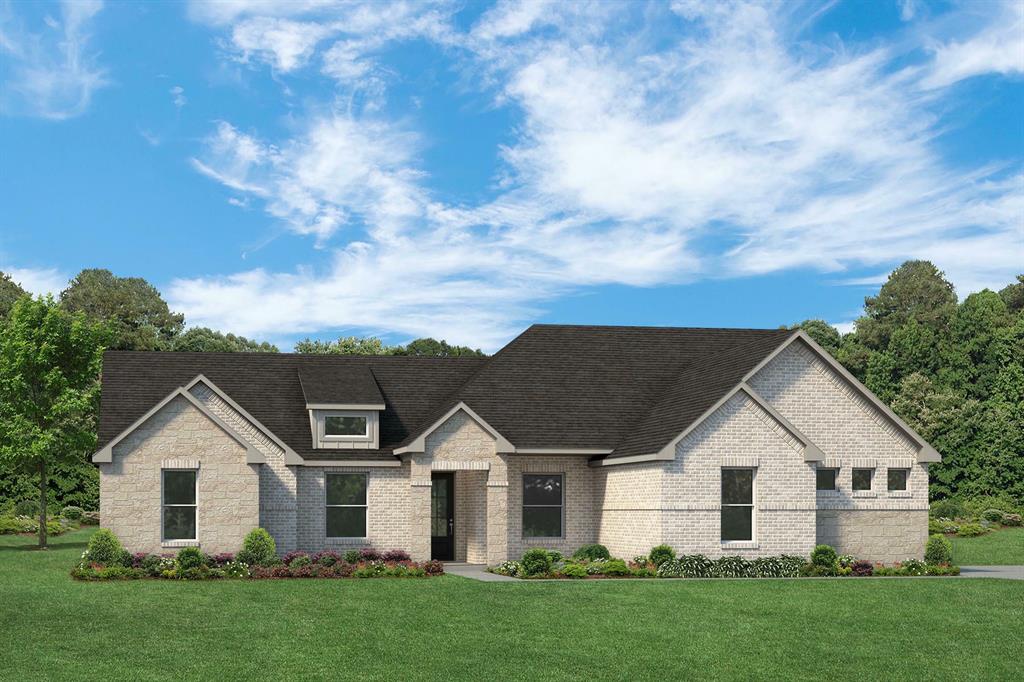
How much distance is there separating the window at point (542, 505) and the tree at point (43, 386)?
643 inches

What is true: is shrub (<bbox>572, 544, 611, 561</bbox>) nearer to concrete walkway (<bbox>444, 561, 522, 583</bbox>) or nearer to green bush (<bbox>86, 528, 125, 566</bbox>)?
concrete walkway (<bbox>444, 561, 522, 583</bbox>)

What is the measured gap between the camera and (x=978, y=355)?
7100 cm

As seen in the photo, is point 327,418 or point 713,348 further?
point 713,348

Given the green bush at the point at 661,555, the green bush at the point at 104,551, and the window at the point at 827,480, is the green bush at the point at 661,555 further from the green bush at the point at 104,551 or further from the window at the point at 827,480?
the green bush at the point at 104,551

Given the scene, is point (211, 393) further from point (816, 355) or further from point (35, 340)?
point (816, 355)

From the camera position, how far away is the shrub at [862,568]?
104ft

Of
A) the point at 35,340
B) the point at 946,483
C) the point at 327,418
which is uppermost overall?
the point at 35,340

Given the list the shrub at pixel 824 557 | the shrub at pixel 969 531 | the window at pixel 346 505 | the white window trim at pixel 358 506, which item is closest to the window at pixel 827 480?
the shrub at pixel 824 557

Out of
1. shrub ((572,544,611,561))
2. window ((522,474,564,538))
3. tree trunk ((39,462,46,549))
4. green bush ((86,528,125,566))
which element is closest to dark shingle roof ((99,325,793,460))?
window ((522,474,564,538))

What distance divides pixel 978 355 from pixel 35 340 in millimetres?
53016

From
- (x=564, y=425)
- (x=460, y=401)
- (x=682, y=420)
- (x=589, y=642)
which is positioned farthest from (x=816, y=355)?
(x=589, y=642)

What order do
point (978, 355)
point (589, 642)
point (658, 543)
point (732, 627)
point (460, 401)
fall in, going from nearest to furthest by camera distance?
point (589, 642)
point (732, 627)
point (658, 543)
point (460, 401)
point (978, 355)

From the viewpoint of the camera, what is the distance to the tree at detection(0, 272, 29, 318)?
78.5 meters

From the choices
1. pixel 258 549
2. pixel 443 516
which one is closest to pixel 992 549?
pixel 443 516
